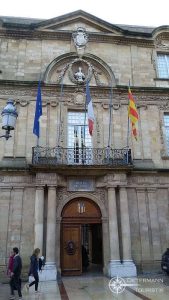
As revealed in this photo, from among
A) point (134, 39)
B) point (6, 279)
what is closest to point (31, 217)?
point (6, 279)

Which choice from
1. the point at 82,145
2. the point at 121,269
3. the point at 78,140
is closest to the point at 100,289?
the point at 121,269

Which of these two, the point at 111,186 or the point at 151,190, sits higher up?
the point at 111,186

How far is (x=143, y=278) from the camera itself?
10781 mm

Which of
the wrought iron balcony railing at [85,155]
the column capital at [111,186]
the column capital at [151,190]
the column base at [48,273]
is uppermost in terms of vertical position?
the wrought iron balcony railing at [85,155]

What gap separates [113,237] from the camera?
38.1 feet

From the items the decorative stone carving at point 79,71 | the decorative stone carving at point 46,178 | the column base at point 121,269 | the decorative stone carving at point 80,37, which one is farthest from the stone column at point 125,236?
the decorative stone carving at point 80,37

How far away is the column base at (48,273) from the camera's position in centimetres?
1065

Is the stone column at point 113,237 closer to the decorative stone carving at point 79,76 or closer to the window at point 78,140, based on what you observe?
the window at point 78,140

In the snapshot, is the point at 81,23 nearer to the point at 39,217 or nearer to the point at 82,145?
the point at 82,145

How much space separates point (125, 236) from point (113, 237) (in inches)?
19.4

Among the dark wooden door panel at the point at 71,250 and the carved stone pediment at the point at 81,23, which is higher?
the carved stone pediment at the point at 81,23

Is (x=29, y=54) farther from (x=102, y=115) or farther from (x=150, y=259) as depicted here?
(x=150, y=259)

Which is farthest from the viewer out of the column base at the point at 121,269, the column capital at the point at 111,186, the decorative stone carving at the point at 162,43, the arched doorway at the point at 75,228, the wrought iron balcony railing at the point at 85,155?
the decorative stone carving at the point at 162,43

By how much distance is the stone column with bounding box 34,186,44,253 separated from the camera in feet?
36.7
